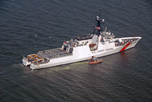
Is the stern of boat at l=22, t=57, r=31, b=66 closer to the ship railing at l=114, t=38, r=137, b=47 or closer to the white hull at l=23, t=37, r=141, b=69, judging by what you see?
the white hull at l=23, t=37, r=141, b=69

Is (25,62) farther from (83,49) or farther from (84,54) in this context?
(84,54)

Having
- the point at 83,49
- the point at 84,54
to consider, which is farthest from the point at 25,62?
the point at 84,54

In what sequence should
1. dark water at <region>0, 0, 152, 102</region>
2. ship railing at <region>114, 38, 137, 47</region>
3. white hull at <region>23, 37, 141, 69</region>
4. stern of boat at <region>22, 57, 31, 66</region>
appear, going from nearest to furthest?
Result: dark water at <region>0, 0, 152, 102</region>, stern of boat at <region>22, 57, 31, 66</region>, white hull at <region>23, 37, 141, 69</region>, ship railing at <region>114, 38, 137, 47</region>

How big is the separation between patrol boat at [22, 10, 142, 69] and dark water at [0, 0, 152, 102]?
1823 mm

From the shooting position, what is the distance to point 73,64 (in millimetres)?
80188

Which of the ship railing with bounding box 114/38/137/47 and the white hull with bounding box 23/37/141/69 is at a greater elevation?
the ship railing with bounding box 114/38/137/47

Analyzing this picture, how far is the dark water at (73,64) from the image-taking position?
65.8 metres

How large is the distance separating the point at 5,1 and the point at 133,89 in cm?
→ 6601

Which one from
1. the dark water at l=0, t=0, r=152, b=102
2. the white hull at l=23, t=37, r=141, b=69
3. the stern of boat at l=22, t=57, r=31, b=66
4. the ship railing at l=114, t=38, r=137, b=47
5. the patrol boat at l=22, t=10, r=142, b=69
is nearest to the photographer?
the dark water at l=0, t=0, r=152, b=102

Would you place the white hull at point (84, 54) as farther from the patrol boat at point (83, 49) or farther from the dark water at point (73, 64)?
the dark water at point (73, 64)

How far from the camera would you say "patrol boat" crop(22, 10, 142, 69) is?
7631 centimetres

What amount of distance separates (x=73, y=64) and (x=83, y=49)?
5917mm

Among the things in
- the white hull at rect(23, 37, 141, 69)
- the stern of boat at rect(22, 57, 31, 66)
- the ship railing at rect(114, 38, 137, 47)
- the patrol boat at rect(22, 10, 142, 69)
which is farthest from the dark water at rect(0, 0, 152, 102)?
the ship railing at rect(114, 38, 137, 47)

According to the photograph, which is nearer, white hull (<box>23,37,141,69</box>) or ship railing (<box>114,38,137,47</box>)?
white hull (<box>23,37,141,69</box>)
